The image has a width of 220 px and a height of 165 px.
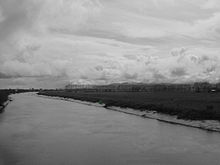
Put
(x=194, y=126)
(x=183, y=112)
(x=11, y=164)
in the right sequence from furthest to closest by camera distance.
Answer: (x=183, y=112), (x=194, y=126), (x=11, y=164)

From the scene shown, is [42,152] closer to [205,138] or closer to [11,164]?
[11,164]

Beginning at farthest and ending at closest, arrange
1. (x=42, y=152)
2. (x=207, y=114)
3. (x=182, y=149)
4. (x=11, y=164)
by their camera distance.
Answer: (x=207, y=114), (x=182, y=149), (x=42, y=152), (x=11, y=164)

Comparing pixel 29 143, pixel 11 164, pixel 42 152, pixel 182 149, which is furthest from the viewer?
pixel 29 143

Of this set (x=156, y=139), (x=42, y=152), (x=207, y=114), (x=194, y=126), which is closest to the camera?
(x=42, y=152)

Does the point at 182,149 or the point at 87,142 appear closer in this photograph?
the point at 182,149

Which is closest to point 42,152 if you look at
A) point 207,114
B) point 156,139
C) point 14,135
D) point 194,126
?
point 14,135

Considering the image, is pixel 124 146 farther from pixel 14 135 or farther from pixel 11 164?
pixel 14 135

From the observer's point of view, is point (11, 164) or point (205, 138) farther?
point (205, 138)

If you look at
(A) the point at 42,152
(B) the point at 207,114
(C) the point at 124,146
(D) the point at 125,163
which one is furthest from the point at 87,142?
(B) the point at 207,114
